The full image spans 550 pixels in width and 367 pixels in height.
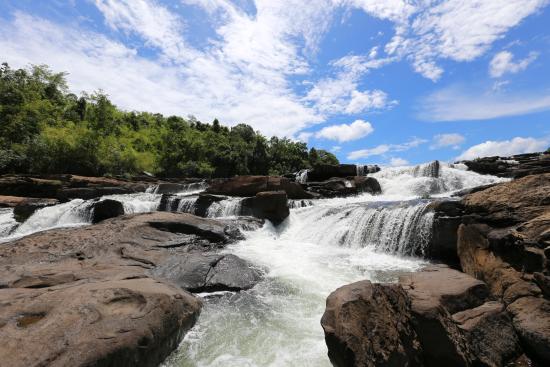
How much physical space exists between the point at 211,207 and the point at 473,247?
11.7 m

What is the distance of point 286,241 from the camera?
42.6 ft

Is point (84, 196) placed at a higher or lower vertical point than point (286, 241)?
higher

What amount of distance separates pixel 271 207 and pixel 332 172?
1128 cm

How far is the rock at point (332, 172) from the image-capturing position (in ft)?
81.8

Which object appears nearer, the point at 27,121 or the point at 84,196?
the point at 84,196

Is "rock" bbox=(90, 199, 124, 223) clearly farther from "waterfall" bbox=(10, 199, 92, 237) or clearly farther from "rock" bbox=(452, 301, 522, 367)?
"rock" bbox=(452, 301, 522, 367)

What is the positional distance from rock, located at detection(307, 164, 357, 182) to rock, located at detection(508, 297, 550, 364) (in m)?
20.1

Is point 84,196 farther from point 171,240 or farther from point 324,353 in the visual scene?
point 324,353

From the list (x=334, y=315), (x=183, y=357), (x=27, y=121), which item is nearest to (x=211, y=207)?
(x=183, y=357)

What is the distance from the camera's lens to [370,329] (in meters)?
3.80

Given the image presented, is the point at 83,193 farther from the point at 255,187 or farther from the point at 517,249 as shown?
the point at 517,249

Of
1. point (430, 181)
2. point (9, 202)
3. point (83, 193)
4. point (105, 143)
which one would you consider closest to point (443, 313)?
point (430, 181)

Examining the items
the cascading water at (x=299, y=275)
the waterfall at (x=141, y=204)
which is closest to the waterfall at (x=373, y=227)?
the cascading water at (x=299, y=275)

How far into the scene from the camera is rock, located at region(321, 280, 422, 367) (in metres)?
3.61
